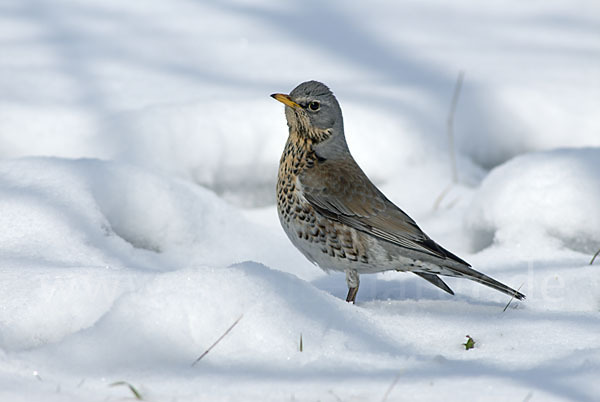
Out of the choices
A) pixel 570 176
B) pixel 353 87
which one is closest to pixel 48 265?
A: pixel 570 176

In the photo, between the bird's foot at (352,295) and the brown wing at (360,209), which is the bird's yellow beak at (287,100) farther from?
the bird's foot at (352,295)

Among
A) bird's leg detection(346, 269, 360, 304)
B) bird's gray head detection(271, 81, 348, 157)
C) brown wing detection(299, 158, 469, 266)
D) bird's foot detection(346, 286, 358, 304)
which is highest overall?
bird's gray head detection(271, 81, 348, 157)

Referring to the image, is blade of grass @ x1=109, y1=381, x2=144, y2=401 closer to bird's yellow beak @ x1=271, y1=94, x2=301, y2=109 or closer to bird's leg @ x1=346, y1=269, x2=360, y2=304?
bird's leg @ x1=346, y1=269, x2=360, y2=304

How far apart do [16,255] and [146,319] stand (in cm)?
117

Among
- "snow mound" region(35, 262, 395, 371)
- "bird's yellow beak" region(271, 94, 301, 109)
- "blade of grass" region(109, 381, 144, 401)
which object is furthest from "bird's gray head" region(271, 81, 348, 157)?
"blade of grass" region(109, 381, 144, 401)

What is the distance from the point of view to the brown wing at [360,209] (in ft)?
12.9

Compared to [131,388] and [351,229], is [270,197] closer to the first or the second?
[351,229]

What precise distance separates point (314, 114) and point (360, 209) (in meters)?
0.65

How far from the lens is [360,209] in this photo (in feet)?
13.1

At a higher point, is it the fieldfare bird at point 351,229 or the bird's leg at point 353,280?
the fieldfare bird at point 351,229

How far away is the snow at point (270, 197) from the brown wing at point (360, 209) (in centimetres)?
31

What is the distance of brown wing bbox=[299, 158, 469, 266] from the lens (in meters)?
3.93

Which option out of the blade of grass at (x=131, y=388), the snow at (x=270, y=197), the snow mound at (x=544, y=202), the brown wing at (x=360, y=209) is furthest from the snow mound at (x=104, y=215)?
the snow mound at (x=544, y=202)

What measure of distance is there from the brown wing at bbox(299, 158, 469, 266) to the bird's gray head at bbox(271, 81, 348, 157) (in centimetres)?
28
